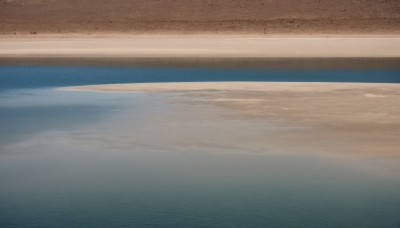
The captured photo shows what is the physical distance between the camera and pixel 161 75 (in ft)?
65.1

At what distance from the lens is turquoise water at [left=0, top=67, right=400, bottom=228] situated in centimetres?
690

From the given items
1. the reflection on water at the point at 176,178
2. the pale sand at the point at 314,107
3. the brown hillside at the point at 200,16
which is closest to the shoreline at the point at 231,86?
the pale sand at the point at 314,107

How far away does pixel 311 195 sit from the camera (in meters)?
7.55

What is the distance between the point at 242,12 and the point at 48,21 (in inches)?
575

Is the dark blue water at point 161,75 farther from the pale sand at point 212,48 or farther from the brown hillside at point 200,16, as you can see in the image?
the brown hillside at point 200,16

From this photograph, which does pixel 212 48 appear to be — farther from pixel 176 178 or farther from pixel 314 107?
pixel 176 178

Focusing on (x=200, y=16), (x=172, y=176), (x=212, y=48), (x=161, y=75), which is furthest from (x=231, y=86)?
(x=200, y=16)

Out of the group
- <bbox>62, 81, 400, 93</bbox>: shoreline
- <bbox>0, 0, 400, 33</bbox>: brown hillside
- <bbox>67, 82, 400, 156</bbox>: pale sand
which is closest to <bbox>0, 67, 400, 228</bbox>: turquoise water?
<bbox>67, 82, 400, 156</bbox>: pale sand

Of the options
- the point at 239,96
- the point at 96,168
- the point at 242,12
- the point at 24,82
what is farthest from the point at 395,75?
the point at 242,12

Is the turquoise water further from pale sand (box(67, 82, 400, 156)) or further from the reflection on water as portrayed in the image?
pale sand (box(67, 82, 400, 156))

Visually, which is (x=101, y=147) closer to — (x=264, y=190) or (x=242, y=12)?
(x=264, y=190)

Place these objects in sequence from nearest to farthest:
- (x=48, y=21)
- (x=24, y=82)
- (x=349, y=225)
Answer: (x=349, y=225) < (x=24, y=82) < (x=48, y=21)

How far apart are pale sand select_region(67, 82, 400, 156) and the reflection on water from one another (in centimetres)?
41

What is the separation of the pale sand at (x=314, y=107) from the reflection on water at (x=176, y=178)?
414mm
